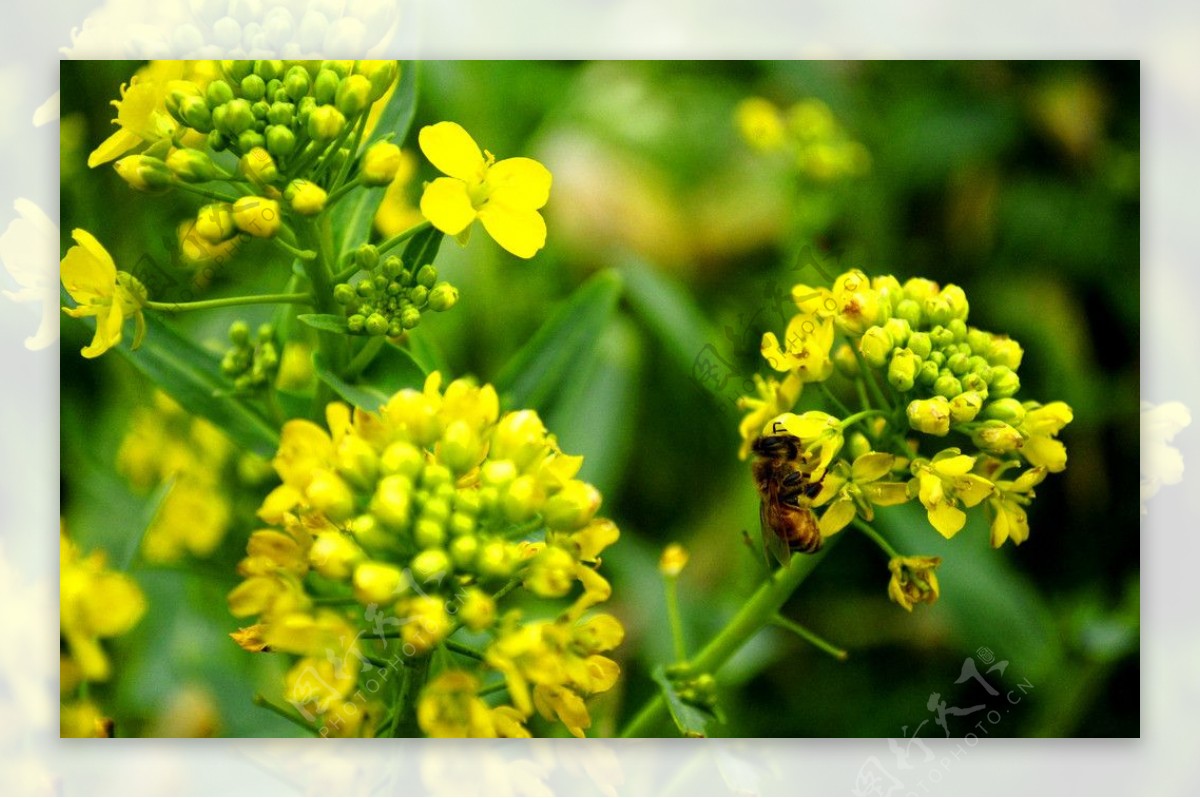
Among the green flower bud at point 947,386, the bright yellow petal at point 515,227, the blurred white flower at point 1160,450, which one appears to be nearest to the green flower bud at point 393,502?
the bright yellow petal at point 515,227

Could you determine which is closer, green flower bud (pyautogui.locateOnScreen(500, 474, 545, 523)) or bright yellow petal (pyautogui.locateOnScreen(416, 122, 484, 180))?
green flower bud (pyautogui.locateOnScreen(500, 474, 545, 523))

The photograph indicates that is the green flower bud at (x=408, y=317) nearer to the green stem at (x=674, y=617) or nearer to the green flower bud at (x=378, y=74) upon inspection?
the green flower bud at (x=378, y=74)

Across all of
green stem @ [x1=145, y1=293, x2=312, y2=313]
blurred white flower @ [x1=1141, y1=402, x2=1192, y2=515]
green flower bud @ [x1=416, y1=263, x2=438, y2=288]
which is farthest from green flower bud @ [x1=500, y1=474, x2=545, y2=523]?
blurred white flower @ [x1=1141, y1=402, x2=1192, y2=515]

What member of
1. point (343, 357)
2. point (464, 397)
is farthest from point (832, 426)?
point (343, 357)

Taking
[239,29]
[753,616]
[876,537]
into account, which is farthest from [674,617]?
[239,29]

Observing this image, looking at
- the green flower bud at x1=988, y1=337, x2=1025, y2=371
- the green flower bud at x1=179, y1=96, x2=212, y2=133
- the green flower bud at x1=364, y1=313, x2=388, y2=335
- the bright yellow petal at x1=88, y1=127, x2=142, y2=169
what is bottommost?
the green flower bud at x1=988, y1=337, x2=1025, y2=371

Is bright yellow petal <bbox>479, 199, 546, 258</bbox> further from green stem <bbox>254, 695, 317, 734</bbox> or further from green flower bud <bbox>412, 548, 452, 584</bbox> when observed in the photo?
green stem <bbox>254, 695, 317, 734</bbox>

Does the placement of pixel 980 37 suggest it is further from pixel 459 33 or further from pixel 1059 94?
pixel 459 33
